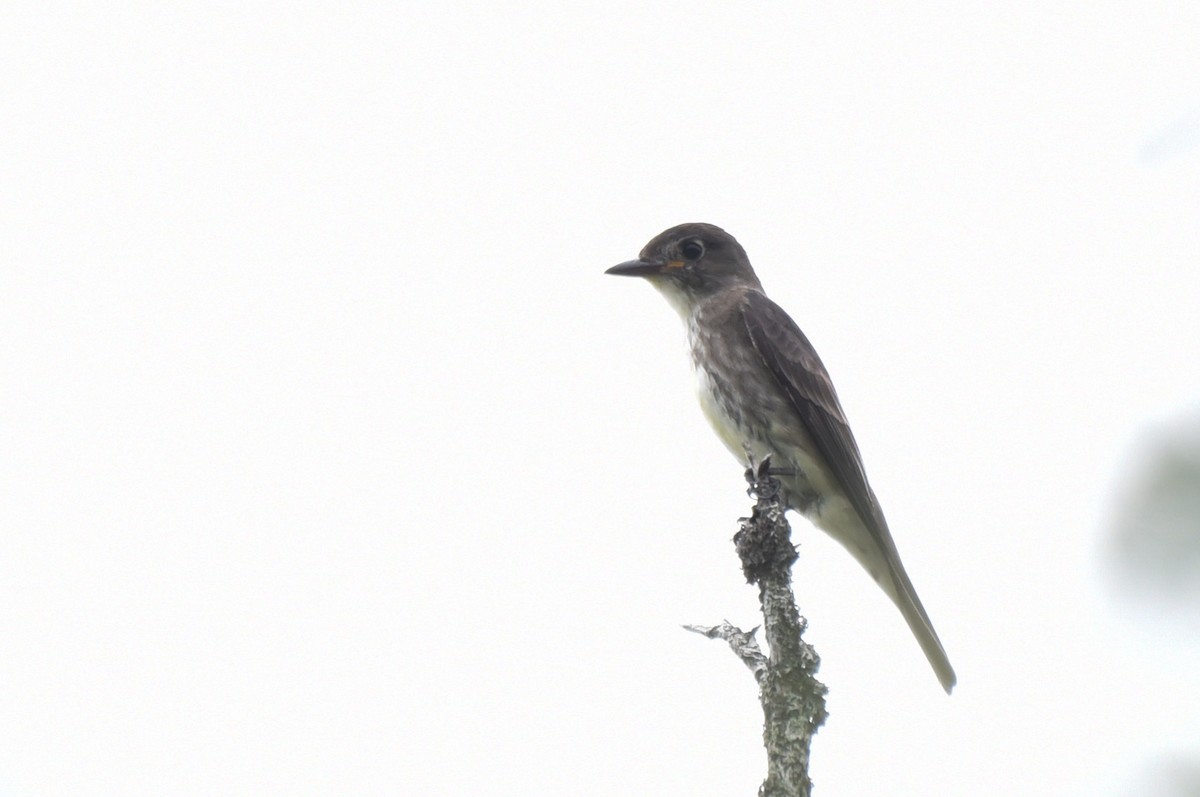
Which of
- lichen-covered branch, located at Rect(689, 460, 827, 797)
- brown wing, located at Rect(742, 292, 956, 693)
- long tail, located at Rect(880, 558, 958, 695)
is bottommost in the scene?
lichen-covered branch, located at Rect(689, 460, 827, 797)

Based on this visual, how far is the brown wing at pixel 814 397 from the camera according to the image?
6.36m

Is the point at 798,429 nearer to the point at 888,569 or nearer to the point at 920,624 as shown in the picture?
the point at 888,569

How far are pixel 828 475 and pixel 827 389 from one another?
55cm

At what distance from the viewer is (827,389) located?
6.73 m

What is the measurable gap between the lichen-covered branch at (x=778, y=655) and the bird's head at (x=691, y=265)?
308 cm

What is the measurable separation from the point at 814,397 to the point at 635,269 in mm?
1489

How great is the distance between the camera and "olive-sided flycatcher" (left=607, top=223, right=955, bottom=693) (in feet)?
20.7

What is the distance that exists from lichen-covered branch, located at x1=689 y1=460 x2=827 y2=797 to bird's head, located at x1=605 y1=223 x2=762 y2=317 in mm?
3080

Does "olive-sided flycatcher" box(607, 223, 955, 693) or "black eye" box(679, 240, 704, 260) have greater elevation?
"black eye" box(679, 240, 704, 260)

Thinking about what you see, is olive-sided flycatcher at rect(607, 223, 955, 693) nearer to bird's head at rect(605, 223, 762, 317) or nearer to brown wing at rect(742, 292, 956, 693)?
brown wing at rect(742, 292, 956, 693)

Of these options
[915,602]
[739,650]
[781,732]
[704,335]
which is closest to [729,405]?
[704,335]

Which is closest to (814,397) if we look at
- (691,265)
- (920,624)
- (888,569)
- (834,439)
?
(834,439)

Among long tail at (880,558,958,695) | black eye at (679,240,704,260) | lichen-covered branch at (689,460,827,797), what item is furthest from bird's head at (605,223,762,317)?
lichen-covered branch at (689,460,827,797)

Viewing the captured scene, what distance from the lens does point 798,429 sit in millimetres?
6363
